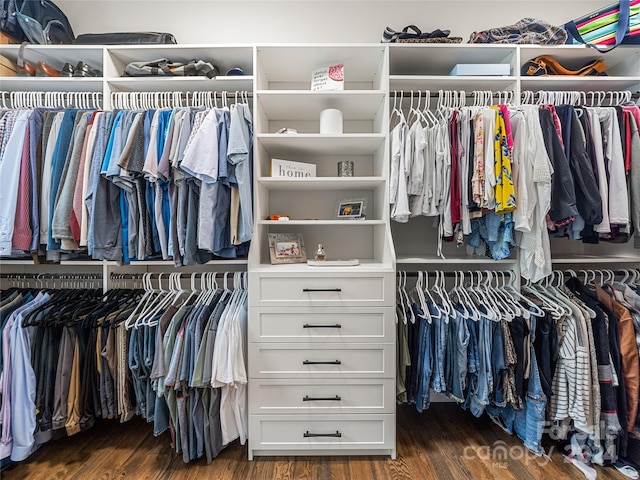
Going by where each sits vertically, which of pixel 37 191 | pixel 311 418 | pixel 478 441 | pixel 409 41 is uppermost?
pixel 409 41

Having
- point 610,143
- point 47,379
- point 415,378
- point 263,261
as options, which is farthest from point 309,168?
point 47,379

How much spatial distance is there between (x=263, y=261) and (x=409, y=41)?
5.03ft

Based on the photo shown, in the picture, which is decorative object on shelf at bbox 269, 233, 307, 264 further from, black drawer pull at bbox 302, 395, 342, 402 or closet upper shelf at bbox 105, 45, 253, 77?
closet upper shelf at bbox 105, 45, 253, 77

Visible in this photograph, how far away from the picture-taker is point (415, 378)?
171 centimetres

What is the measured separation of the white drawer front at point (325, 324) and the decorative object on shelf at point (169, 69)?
1.37 meters

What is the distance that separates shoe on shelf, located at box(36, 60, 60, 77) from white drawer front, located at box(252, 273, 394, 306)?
173 cm

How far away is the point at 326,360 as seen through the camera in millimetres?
1621

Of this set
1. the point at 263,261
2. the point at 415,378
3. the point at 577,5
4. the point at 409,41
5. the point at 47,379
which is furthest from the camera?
the point at 577,5

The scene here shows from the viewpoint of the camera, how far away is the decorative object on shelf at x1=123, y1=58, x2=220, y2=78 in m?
1.81

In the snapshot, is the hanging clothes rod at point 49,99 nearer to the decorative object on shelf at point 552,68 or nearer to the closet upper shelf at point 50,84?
the closet upper shelf at point 50,84

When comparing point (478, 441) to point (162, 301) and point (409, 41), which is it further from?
point (409, 41)

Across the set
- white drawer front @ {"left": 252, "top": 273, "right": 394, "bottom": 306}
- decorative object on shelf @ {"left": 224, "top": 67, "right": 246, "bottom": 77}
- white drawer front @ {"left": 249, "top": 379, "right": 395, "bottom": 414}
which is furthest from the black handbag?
white drawer front @ {"left": 249, "top": 379, "right": 395, "bottom": 414}

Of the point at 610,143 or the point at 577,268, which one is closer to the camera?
the point at 610,143

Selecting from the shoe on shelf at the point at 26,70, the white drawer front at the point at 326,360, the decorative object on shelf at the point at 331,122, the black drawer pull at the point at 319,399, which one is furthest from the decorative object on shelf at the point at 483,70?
the shoe on shelf at the point at 26,70
